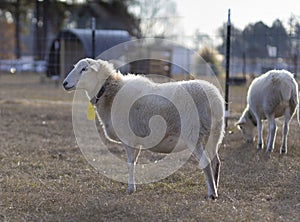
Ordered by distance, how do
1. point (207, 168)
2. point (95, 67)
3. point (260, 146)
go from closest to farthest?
point (207, 168) < point (95, 67) < point (260, 146)

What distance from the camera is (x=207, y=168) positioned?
531cm

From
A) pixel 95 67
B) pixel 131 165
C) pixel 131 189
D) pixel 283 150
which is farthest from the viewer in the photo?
pixel 283 150

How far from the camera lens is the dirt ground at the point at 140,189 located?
4777mm

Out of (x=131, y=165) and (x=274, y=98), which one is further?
(x=274, y=98)

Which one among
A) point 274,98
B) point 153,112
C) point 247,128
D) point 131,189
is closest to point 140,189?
point 131,189

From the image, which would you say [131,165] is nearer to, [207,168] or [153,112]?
[153,112]

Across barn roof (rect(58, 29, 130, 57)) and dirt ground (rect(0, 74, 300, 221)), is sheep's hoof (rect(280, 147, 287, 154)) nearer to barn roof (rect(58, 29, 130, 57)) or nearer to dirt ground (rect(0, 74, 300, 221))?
dirt ground (rect(0, 74, 300, 221))

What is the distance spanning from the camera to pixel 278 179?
6.23 metres

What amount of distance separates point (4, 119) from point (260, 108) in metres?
5.80

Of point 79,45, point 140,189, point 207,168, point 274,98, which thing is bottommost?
point 140,189

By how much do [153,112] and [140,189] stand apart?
0.93 m

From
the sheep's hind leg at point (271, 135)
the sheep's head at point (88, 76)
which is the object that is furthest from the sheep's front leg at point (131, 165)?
Result: the sheep's hind leg at point (271, 135)

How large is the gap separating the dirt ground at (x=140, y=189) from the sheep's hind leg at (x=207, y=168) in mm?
99

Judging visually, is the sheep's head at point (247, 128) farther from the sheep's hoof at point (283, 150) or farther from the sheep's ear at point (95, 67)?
the sheep's ear at point (95, 67)
